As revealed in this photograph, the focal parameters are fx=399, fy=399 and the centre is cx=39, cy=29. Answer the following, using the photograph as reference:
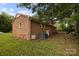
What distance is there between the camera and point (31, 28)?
14.3 ft

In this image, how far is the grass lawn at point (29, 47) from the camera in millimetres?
4305

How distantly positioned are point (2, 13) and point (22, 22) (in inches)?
9.4

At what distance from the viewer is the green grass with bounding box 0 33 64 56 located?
169 inches

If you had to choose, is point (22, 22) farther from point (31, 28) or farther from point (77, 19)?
point (77, 19)

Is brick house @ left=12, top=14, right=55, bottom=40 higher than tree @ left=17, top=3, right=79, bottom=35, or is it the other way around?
tree @ left=17, top=3, right=79, bottom=35

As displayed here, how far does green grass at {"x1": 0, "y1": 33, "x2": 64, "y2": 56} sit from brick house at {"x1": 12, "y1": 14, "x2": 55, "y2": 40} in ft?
0.22

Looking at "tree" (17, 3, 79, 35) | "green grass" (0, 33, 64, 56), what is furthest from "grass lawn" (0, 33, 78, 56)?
"tree" (17, 3, 79, 35)

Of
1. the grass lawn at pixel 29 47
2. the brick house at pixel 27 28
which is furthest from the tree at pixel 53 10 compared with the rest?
the grass lawn at pixel 29 47

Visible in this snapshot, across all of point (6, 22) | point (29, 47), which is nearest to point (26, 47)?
point (29, 47)

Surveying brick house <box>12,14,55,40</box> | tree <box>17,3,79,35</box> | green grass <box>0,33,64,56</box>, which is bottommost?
green grass <box>0,33,64,56</box>

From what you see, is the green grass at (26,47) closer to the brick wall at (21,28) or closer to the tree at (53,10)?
the brick wall at (21,28)

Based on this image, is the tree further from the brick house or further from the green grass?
the green grass

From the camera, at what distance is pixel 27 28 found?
14.3ft

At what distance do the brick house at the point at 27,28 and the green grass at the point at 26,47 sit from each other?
0.22 ft
